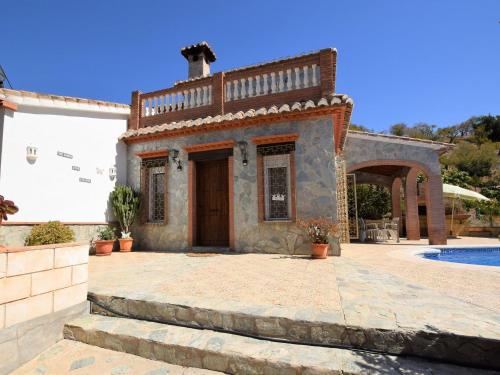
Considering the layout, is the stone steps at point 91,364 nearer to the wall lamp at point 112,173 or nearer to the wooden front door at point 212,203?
the wooden front door at point 212,203

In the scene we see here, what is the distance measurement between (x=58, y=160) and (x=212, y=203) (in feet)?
13.6

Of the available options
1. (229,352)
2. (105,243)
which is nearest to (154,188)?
(105,243)

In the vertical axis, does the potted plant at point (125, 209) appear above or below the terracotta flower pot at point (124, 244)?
above


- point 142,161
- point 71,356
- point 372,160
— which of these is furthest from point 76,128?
point 372,160

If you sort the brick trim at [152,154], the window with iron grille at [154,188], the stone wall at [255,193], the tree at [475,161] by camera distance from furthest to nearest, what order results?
the tree at [475,161] → the window with iron grille at [154,188] → the brick trim at [152,154] → the stone wall at [255,193]

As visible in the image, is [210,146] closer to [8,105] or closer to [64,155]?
[64,155]

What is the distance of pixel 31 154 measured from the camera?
22.2 ft

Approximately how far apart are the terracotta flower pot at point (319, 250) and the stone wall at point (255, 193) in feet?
1.96

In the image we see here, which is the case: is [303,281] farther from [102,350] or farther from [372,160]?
[372,160]

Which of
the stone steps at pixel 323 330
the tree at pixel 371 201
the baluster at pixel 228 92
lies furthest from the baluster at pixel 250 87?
the tree at pixel 371 201

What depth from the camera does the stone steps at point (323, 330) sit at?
2307 millimetres

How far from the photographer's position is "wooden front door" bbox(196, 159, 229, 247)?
835 centimetres

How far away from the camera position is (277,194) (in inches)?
304

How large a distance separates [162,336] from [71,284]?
1.51m
